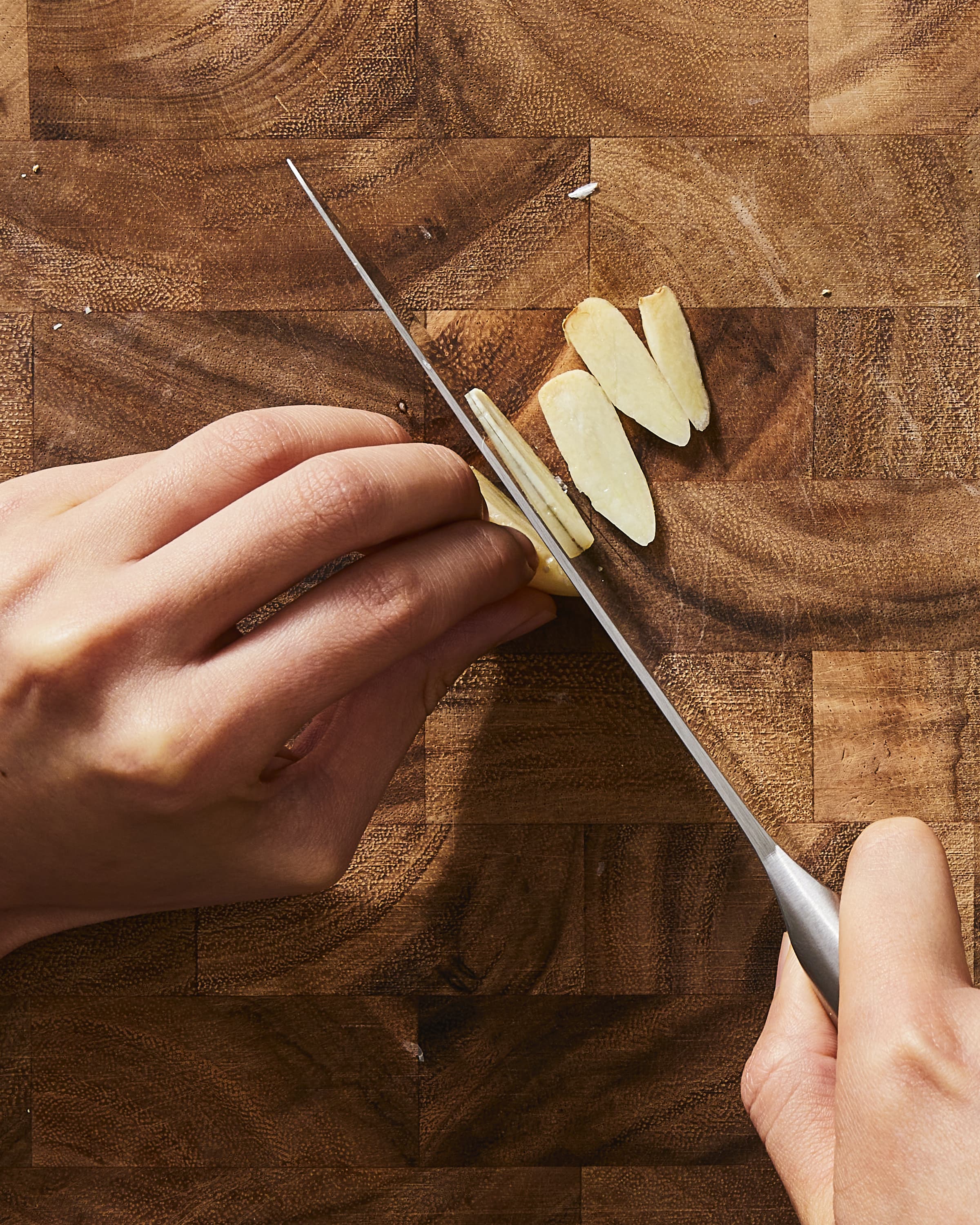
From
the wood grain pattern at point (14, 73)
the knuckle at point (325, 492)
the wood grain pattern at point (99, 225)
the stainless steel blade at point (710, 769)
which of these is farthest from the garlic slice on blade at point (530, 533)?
the wood grain pattern at point (14, 73)

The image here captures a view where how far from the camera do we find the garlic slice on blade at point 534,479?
0.61 metres

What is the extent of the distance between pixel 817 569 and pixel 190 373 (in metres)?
0.43

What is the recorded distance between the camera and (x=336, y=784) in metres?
0.53

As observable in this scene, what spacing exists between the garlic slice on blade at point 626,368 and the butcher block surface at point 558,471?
15mm

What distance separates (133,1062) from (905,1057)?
485 mm

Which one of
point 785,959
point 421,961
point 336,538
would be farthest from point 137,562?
point 785,959

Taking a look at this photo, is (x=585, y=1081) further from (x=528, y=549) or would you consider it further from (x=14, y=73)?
(x=14, y=73)

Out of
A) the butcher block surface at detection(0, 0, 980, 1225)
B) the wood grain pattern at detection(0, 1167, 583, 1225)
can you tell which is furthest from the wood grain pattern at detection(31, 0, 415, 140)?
the wood grain pattern at detection(0, 1167, 583, 1225)

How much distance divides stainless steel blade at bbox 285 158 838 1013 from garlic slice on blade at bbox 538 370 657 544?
1.8 inches

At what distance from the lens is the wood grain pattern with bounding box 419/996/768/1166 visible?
624 mm

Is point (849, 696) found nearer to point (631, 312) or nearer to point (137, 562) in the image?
point (631, 312)

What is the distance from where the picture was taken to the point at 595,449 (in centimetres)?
61

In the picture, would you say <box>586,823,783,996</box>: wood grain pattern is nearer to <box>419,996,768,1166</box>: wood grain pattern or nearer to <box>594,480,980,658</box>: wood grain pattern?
<box>419,996,768,1166</box>: wood grain pattern

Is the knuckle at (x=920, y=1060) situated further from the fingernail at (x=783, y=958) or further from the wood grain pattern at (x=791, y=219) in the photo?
the wood grain pattern at (x=791, y=219)
